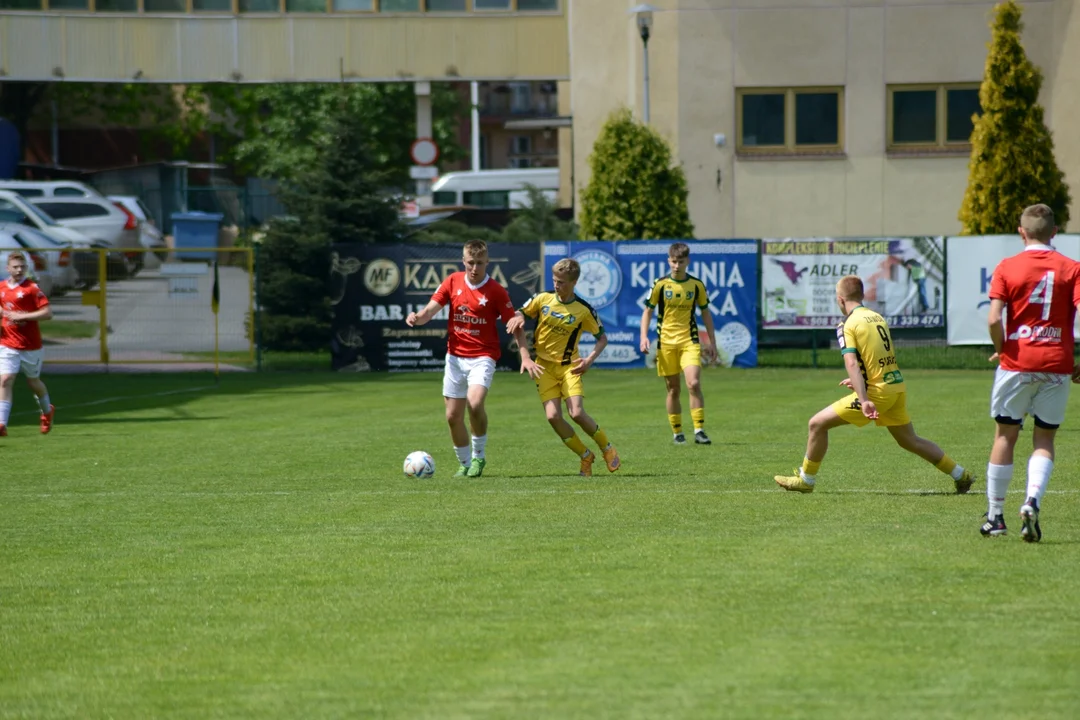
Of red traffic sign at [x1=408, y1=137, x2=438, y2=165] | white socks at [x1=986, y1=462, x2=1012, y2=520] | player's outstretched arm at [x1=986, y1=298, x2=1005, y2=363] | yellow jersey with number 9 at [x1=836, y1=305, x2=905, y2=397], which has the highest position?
red traffic sign at [x1=408, y1=137, x2=438, y2=165]

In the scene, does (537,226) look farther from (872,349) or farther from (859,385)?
(859,385)

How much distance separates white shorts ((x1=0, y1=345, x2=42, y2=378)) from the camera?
690 inches

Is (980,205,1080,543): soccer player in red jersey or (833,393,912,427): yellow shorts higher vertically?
(980,205,1080,543): soccer player in red jersey

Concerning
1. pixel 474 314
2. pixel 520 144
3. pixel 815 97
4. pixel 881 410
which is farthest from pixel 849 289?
pixel 520 144

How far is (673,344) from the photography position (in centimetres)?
1602

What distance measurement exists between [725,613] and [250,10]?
103 ft

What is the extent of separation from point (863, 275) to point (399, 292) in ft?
28.2

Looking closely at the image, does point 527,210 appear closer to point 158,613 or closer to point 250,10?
point 250,10

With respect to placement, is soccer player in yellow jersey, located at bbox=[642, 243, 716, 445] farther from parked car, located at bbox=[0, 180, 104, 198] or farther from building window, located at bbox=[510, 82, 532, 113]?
building window, located at bbox=[510, 82, 532, 113]

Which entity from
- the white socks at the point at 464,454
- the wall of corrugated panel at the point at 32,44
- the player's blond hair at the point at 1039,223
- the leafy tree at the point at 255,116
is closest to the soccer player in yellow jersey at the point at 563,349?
the white socks at the point at 464,454

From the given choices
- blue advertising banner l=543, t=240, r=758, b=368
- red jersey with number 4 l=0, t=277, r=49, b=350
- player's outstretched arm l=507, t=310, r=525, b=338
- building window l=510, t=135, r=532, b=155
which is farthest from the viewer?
building window l=510, t=135, r=532, b=155

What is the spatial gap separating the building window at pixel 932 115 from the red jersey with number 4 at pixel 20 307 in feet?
64.3

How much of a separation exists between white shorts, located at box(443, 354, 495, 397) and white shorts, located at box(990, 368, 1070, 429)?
16.4ft

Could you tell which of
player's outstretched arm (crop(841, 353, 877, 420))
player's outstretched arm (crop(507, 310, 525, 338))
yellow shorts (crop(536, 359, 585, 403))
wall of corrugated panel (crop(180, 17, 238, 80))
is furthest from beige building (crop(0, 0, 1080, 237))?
player's outstretched arm (crop(841, 353, 877, 420))
